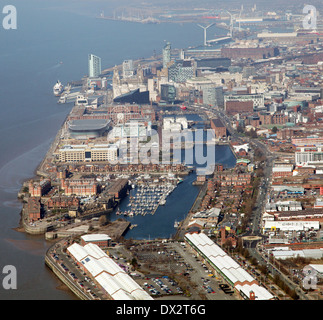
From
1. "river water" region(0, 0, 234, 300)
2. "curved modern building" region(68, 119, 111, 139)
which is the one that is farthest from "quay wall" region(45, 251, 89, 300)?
"curved modern building" region(68, 119, 111, 139)

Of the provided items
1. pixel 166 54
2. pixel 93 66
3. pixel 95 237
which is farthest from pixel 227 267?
pixel 166 54

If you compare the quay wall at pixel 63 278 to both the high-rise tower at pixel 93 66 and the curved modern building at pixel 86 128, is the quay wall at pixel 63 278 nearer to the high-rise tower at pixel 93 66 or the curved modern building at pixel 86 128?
the curved modern building at pixel 86 128

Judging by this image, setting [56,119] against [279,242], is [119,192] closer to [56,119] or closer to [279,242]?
[279,242]

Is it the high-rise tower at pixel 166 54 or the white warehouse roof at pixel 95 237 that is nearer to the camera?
the white warehouse roof at pixel 95 237

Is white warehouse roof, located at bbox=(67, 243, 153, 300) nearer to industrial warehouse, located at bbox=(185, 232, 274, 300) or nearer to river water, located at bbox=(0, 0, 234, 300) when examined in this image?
river water, located at bbox=(0, 0, 234, 300)

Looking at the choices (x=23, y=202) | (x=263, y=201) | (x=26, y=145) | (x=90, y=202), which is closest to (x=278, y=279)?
(x=263, y=201)

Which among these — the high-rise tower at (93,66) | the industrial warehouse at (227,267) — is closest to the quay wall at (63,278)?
Answer: the industrial warehouse at (227,267)
